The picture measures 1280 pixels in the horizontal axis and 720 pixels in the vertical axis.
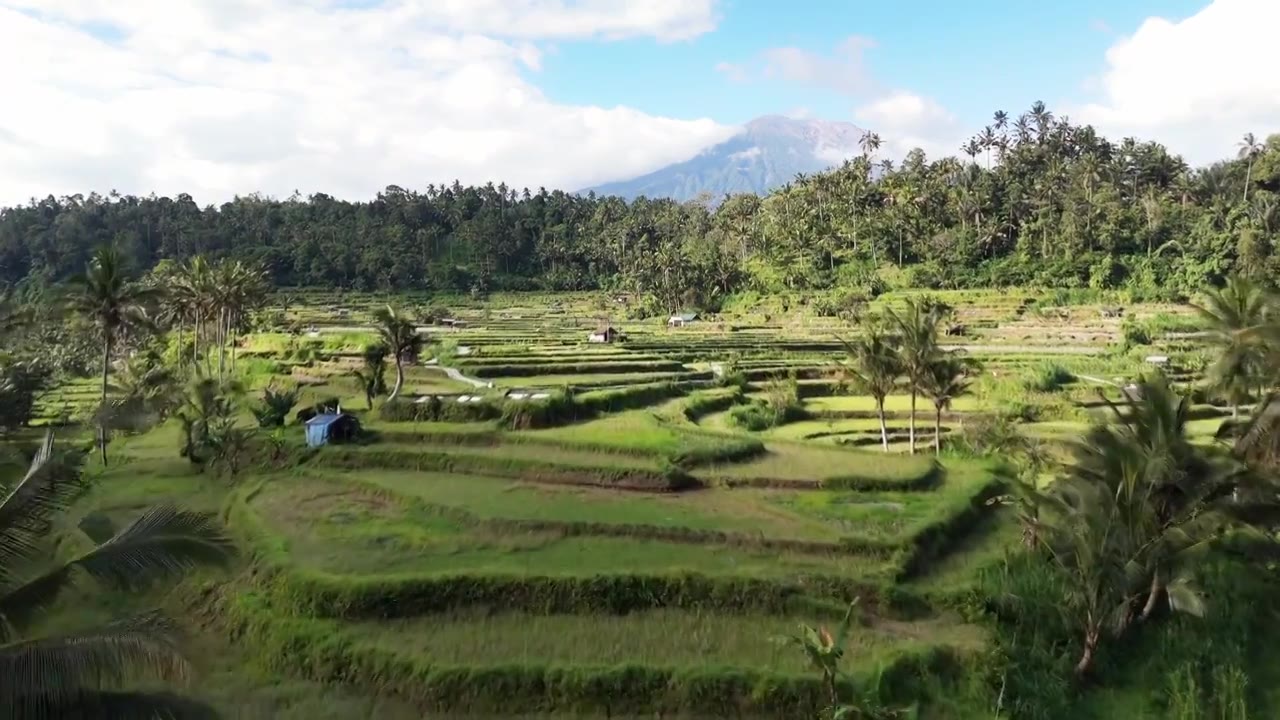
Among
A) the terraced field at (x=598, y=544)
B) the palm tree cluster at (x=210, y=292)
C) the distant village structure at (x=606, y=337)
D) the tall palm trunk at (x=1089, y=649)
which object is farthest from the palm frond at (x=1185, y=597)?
the distant village structure at (x=606, y=337)

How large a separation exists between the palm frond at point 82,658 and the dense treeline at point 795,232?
5221 cm

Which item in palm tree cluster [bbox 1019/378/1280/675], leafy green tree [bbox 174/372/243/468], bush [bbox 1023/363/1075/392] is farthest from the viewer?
bush [bbox 1023/363/1075/392]

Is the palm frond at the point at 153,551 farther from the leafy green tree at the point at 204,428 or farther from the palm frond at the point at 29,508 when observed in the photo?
the leafy green tree at the point at 204,428

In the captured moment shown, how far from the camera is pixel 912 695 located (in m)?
12.2

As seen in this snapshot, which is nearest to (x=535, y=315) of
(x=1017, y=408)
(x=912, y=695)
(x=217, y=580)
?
(x=1017, y=408)

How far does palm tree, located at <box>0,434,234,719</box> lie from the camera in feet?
23.6

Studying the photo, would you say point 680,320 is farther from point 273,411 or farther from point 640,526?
point 640,526

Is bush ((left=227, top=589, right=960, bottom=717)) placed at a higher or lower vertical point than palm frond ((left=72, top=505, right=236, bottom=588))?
lower

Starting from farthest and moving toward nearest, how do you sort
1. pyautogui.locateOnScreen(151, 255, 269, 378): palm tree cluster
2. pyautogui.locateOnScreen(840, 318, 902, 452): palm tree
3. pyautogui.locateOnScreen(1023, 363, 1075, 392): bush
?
1. pyautogui.locateOnScreen(151, 255, 269, 378): palm tree cluster
2. pyautogui.locateOnScreen(1023, 363, 1075, 392): bush
3. pyautogui.locateOnScreen(840, 318, 902, 452): palm tree

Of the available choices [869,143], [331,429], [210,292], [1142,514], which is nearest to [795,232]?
[869,143]

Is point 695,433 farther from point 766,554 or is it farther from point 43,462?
point 43,462

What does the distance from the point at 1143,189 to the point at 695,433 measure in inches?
2952

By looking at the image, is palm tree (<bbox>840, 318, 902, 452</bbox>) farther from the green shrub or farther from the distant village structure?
the distant village structure

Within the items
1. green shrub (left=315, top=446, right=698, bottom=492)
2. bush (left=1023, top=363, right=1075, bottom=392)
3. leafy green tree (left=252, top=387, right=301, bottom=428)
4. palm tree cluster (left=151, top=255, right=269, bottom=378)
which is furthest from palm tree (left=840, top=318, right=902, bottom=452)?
palm tree cluster (left=151, top=255, right=269, bottom=378)
